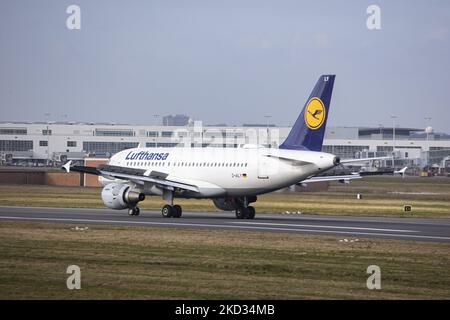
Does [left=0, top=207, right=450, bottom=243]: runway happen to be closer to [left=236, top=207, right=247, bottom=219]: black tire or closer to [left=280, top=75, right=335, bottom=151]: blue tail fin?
[left=236, top=207, right=247, bottom=219]: black tire

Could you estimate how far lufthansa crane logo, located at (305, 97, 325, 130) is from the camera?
159 ft

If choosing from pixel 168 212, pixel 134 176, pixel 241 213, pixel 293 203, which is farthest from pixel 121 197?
pixel 293 203

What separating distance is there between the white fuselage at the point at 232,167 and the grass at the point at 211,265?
8836 millimetres

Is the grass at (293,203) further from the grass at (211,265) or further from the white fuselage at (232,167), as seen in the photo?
the grass at (211,265)

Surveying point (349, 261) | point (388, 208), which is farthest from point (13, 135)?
point (349, 261)

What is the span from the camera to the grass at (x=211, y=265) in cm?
2344

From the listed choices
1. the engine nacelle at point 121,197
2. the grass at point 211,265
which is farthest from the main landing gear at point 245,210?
the grass at point 211,265

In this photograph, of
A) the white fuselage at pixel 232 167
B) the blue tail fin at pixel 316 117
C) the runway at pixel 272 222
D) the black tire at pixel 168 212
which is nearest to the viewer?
the runway at pixel 272 222

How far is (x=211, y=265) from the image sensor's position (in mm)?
28594

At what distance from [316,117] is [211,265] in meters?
21.1

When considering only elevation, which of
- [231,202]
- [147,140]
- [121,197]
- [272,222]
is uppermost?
[147,140]

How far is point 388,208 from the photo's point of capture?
64.4 metres

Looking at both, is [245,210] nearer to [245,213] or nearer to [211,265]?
[245,213]

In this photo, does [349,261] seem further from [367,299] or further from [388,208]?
[388,208]
